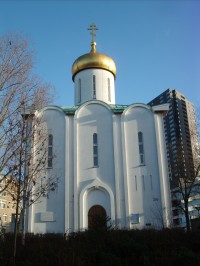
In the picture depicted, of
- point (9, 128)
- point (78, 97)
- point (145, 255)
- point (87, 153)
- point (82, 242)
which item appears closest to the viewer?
point (145, 255)

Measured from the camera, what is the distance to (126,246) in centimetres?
990

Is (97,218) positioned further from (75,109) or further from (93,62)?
(93,62)

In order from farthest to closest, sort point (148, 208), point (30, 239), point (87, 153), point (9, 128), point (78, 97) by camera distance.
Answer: point (78, 97), point (87, 153), point (148, 208), point (30, 239), point (9, 128)

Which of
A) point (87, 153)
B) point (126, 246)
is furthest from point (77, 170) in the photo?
point (126, 246)

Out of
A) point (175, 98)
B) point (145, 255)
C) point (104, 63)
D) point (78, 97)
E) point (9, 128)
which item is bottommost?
point (145, 255)

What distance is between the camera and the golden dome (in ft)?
71.0

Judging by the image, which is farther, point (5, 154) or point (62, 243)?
point (62, 243)

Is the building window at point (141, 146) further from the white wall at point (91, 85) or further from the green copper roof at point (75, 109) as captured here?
the white wall at point (91, 85)

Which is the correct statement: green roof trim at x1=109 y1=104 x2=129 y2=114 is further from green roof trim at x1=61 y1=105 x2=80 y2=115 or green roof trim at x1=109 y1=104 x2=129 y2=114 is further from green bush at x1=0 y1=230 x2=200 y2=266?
green bush at x1=0 y1=230 x2=200 y2=266

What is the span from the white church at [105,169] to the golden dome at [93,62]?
3.34 meters

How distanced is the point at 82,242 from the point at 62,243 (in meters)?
0.66

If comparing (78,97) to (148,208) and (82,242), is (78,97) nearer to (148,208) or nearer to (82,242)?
(148,208)

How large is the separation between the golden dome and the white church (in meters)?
3.34

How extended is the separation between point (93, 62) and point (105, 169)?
7682mm
